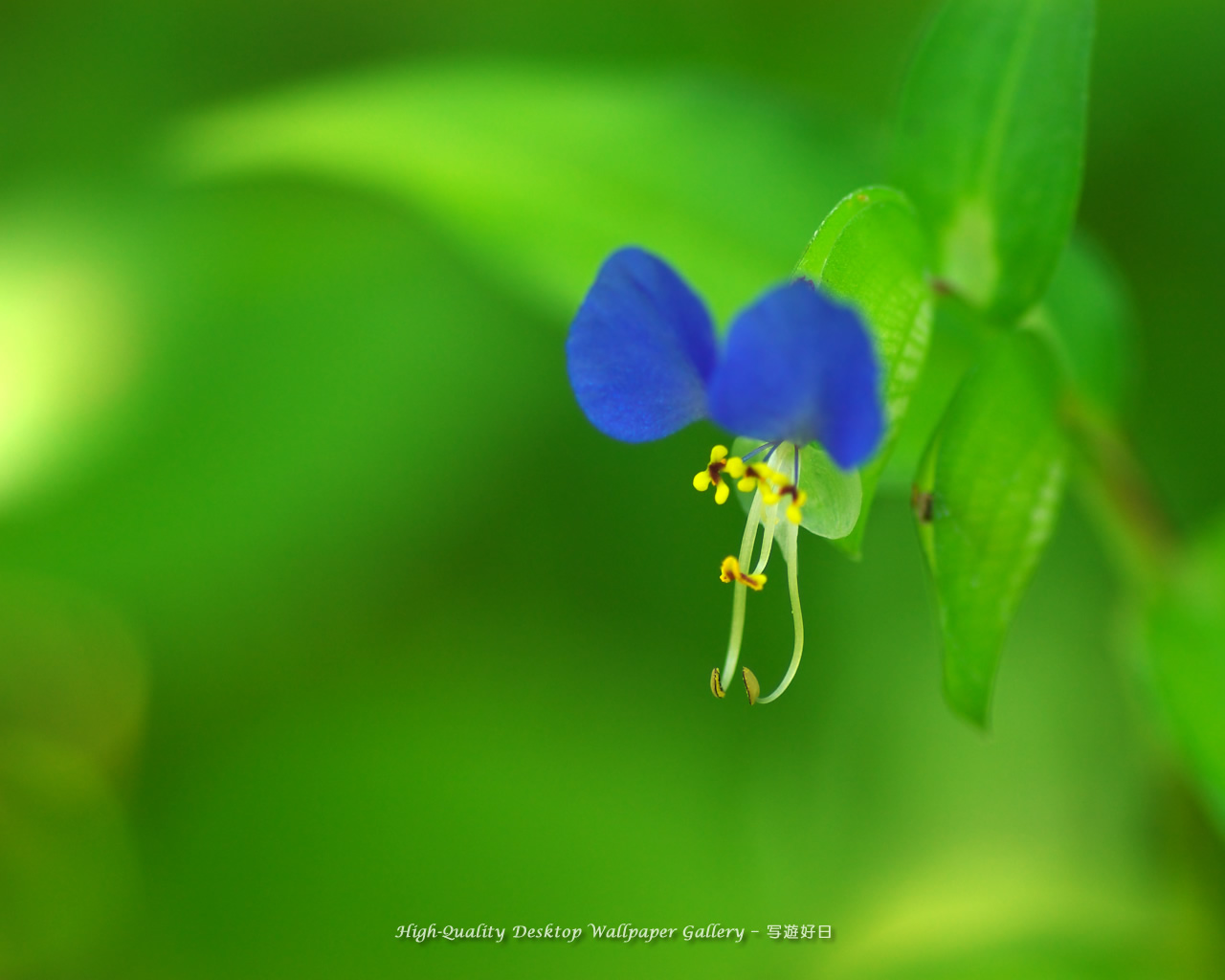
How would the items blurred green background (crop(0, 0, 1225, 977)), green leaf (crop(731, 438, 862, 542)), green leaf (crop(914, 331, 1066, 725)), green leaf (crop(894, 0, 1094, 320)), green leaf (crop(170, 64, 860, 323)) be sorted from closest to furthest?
green leaf (crop(731, 438, 862, 542)), green leaf (crop(914, 331, 1066, 725)), green leaf (crop(894, 0, 1094, 320)), green leaf (crop(170, 64, 860, 323)), blurred green background (crop(0, 0, 1225, 977))

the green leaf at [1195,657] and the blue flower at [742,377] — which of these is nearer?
the blue flower at [742,377]

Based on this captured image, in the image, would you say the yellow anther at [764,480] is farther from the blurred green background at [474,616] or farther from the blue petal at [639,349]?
the blurred green background at [474,616]

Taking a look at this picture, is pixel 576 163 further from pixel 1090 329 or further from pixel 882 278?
pixel 882 278

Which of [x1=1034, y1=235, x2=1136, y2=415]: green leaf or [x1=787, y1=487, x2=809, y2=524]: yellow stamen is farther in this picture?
[x1=1034, y1=235, x2=1136, y2=415]: green leaf

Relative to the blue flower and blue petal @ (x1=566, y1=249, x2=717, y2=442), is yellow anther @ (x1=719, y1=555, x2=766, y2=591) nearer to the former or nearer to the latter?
the blue flower

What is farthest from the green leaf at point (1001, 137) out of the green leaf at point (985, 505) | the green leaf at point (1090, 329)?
the green leaf at point (1090, 329)

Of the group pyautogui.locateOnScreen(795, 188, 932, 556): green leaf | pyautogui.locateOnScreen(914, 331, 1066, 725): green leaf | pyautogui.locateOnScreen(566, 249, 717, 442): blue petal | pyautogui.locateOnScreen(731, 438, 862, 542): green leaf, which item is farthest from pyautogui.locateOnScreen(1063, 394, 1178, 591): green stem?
pyautogui.locateOnScreen(566, 249, 717, 442): blue petal

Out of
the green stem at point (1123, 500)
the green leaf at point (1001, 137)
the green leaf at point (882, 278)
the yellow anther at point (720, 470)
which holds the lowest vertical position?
the yellow anther at point (720, 470)

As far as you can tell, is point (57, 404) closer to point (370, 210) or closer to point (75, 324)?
point (75, 324)
